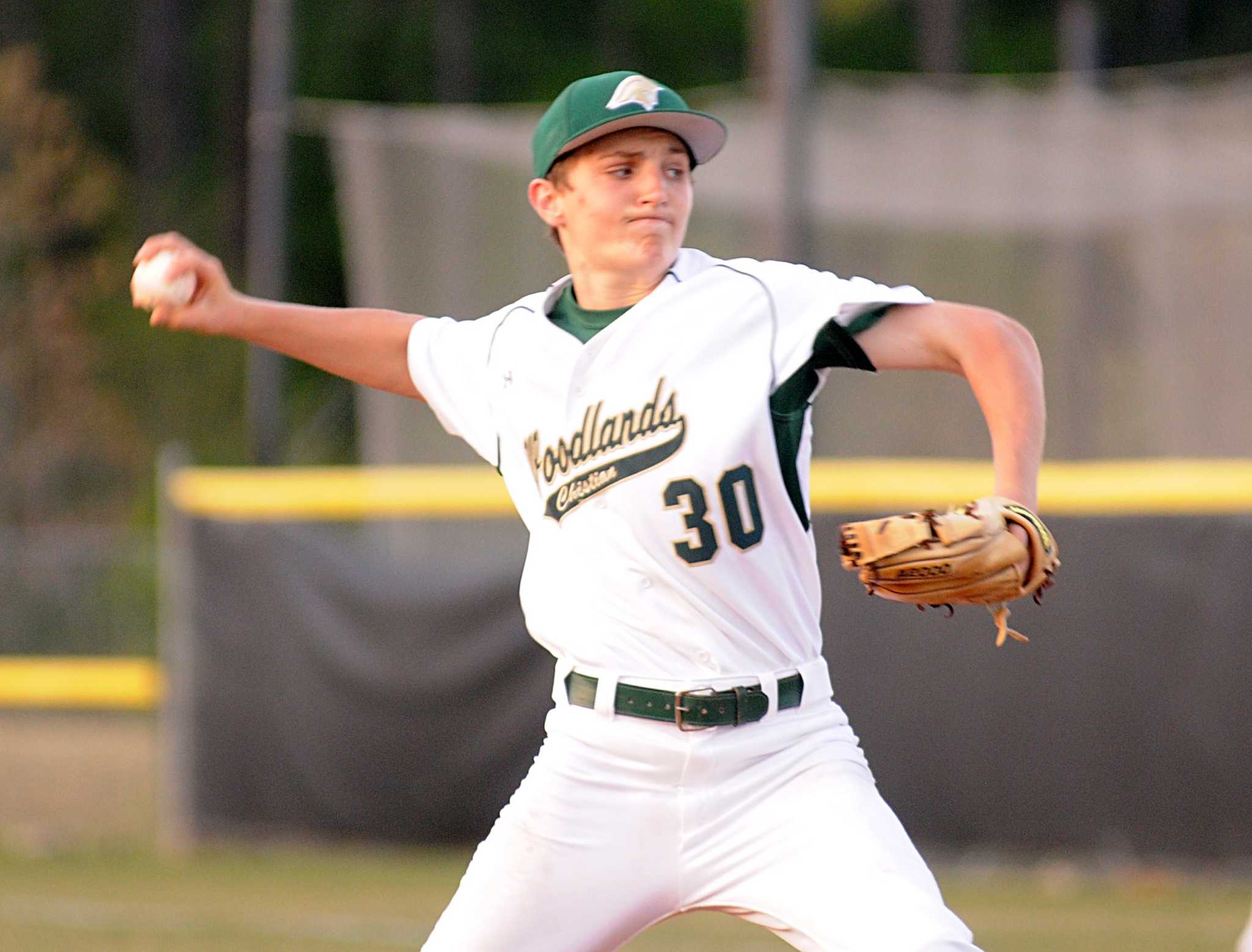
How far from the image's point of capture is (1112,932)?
6.64 m

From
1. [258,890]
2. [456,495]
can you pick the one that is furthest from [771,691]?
[456,495]

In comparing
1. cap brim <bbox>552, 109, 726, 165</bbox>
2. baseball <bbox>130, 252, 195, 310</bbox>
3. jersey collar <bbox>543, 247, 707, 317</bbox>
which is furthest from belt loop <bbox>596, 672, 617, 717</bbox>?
baseball <bbox>130, 252, 195, 310</bbox>

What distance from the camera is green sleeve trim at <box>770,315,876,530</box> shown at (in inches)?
131

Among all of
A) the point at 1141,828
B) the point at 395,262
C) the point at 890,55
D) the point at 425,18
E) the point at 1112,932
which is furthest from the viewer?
the point at 425,18

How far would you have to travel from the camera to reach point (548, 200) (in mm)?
3721

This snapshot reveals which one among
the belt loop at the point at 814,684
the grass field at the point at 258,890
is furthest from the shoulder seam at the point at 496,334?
the grass field at the point at 258,890

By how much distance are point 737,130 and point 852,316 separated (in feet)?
20.9

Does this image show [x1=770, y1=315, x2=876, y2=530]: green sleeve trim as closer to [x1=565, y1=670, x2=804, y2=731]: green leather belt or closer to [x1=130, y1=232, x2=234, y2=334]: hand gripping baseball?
[x1=565, y1=670, x2=804, y2=731]: green leather belt

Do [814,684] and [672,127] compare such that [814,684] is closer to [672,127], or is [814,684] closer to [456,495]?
[672,127]

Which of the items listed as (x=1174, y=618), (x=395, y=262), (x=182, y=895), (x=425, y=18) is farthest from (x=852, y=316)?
(x=425, y=18)

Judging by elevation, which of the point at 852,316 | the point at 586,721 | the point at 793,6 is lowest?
the point at 586,721

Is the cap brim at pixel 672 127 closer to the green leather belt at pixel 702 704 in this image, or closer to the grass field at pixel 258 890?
the green leather belt at pixel 702 704

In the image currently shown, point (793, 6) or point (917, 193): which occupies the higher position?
point (793, 6)

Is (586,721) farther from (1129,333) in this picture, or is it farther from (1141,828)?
(1129,333)
